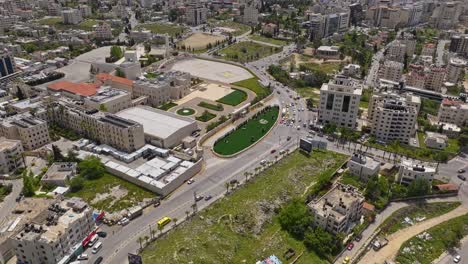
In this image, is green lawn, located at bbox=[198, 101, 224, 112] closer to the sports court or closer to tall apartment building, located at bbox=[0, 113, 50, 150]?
the sports court

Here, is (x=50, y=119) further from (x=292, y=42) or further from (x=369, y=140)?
(x=292, y=42)

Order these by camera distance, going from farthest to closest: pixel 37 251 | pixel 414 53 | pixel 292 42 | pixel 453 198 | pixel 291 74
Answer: pixel 292 42 → pixel 414 53 → pixel 291 74 → pixel 453 198 → pixel 37 251

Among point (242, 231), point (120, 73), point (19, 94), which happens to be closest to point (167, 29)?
point (120, 73)

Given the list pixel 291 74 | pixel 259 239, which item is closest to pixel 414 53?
pixel 291 74

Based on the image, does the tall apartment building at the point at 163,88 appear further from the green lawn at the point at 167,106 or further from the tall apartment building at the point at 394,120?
the tall apartment building at the point at 394,120

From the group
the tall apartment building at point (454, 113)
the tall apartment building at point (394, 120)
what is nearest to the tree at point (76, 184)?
the tall apartment building at point (394, 120)

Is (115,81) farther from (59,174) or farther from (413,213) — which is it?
(413,213)
